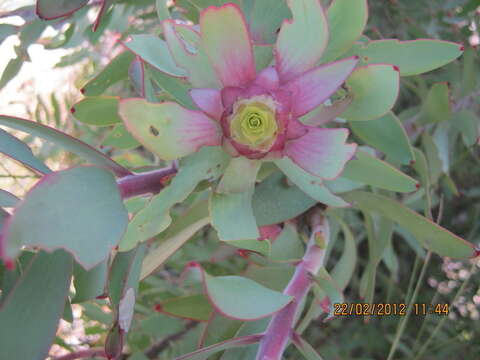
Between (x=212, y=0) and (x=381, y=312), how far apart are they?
0.53 m

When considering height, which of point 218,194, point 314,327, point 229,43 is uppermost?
point 229,43

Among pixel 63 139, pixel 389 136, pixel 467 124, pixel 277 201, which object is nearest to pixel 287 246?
pixel 277 201

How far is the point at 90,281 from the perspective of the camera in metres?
0.39

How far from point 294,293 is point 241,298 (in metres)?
0.10

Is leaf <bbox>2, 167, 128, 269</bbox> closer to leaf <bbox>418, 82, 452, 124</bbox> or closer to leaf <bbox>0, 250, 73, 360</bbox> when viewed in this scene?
leaf <bbox>0, 250, 73, 360</bbox>

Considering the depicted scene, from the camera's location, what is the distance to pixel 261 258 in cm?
56

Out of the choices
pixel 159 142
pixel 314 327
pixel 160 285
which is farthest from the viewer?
pixel 314 327

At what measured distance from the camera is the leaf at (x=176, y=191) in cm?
36

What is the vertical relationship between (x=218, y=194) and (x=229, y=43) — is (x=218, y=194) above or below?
below

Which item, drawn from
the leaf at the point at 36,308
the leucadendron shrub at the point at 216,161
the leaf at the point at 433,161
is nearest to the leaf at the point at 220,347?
the leucadendron shrub at the point at 216,161

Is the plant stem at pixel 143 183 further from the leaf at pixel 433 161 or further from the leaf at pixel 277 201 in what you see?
the leaf at pixel 433 161

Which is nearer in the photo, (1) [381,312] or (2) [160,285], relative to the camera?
(1) [381,312]

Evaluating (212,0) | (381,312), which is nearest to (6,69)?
(212,0)

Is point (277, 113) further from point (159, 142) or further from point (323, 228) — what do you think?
point (323, 228)
